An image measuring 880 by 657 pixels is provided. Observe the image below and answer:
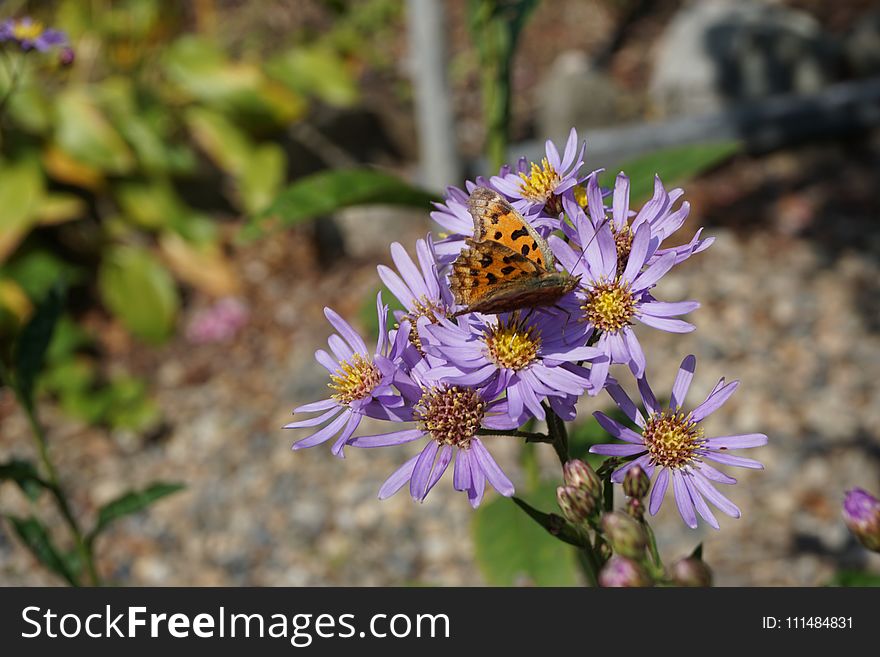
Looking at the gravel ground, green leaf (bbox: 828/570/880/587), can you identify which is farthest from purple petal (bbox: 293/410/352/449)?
the gravel ground

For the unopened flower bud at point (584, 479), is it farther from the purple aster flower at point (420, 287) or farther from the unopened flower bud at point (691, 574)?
the purple aster flower at point (420, 287)

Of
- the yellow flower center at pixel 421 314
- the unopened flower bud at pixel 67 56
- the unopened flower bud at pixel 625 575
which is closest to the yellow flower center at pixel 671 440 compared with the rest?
the unopened flower bud at pixel 625 575

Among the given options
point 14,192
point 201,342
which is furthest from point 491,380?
point 14,192

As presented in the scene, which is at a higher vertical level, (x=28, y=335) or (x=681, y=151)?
(x=681, y=151)

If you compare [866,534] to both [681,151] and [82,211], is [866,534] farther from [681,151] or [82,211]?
[82,211]

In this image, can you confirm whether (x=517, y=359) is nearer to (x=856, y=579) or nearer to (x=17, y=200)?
(x=856, y=579)

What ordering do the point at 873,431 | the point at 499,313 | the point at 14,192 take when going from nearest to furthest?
the point at 499,313
the point at 873,431
the point at 14,192
